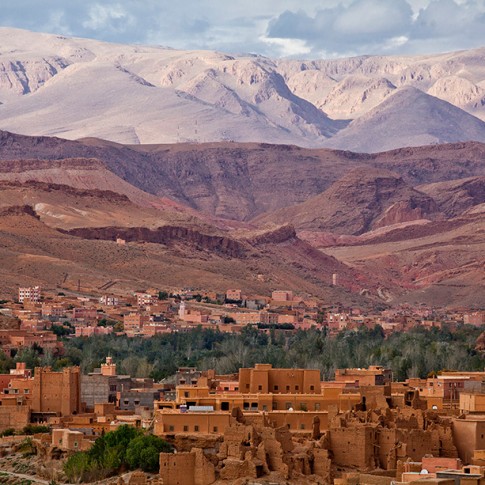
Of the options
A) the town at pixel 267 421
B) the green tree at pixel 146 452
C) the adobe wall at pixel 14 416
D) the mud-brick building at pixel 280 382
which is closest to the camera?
the town at pixel 267 421

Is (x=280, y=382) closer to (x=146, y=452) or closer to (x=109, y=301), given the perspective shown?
(x=146, y=452)

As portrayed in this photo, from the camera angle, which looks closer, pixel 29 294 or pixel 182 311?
pixel 182 311

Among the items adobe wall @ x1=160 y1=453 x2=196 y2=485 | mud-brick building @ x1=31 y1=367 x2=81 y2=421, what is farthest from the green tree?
mud-brick building @ x1=31 y1=367 x2=81 y2=421

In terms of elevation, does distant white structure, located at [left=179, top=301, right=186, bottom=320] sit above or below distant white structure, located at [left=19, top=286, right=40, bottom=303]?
below

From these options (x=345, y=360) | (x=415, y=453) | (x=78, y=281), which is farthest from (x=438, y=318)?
(x=415, y=453)

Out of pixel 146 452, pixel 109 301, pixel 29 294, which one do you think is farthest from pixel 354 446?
pixel 109 301

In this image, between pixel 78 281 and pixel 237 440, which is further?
pixel 78 281

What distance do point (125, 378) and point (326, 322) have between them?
76.9 metres

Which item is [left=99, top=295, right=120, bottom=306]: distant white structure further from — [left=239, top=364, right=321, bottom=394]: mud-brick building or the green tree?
the green tree

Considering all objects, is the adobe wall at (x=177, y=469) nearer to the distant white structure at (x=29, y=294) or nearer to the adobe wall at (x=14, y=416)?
the adobe wall at (x=14, y=416)

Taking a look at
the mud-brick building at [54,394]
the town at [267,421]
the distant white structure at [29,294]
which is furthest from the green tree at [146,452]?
the distant white structure at [29,294]

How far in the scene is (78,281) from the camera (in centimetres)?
19888

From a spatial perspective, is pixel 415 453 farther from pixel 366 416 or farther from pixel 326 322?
pixel 326 322

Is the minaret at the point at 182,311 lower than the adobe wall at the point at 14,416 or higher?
higher
